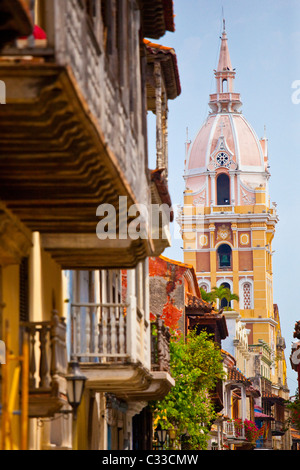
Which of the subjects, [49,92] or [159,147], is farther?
[159,147]

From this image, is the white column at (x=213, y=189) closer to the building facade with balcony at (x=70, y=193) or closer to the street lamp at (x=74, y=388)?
the building facade with balcony at (x=70, y=193)

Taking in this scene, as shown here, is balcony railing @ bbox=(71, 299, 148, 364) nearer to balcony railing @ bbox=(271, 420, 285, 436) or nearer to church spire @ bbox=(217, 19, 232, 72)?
balcony railing @ bbox=(271, 420, 285, 436)

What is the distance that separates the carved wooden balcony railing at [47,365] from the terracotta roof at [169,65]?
7.61 m

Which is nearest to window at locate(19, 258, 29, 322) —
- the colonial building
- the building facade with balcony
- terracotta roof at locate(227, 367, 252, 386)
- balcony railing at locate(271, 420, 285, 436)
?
the building facade with balcony

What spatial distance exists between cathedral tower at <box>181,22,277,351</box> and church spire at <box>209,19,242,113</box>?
1900 mm

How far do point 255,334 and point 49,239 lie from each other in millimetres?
104050

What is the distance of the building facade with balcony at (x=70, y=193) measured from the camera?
26.9ft

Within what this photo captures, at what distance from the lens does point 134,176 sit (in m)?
12.2

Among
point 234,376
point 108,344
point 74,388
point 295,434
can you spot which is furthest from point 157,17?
point 295,434

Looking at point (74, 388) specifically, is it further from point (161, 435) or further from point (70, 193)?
point (161, 435)

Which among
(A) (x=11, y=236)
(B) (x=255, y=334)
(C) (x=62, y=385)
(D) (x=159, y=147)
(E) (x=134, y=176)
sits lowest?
A: (C) (x=62, y=385)

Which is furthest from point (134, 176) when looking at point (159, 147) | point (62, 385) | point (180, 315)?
point (180, 315)

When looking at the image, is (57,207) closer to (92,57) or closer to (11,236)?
(11,236)

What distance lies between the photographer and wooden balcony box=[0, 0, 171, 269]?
313 inches
